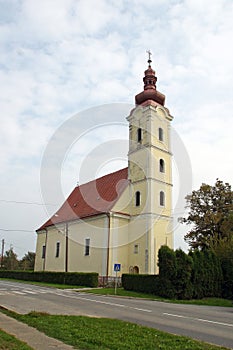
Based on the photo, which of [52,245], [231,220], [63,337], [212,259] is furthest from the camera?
[52,245]

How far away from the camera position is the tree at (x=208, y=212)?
35253 mm

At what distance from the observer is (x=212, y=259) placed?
2692 cm

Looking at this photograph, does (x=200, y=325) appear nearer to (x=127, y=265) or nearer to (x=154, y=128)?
(x=127, y=265)

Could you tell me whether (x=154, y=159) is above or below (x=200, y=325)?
above

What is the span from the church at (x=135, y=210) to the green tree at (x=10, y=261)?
28.3m

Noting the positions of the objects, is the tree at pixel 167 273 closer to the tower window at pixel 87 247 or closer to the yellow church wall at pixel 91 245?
the yellow church wall at pixel 91 245

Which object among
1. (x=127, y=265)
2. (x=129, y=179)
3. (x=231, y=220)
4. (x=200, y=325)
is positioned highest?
(x=129, y=179)

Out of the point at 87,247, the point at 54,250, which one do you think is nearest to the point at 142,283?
the point at 87,247

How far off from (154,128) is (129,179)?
592cm

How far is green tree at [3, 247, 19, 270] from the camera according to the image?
66.8m

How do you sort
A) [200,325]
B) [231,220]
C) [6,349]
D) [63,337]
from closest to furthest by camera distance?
1. [6,349]
2. [63,337]
3. [200,325]
4. [231,220]

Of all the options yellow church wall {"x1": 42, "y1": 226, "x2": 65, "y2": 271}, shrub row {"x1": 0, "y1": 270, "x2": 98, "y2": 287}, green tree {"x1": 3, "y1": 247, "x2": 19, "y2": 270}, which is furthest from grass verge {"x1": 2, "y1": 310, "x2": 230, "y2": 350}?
green tree {"x1": 3, "y1": 247, "x2": 19, "y2": 270}

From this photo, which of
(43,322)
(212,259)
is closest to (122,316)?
(43,322)

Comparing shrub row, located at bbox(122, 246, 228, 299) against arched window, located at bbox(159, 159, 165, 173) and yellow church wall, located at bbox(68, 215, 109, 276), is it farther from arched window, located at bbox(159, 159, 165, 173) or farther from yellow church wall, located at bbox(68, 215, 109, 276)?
arched window, located at bbox(159, 159, 165, 173)
